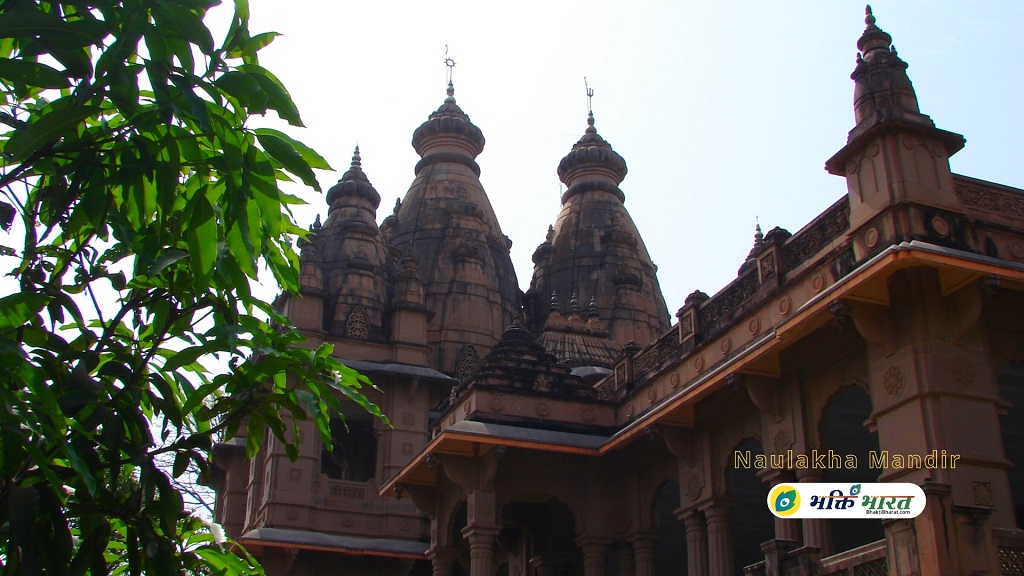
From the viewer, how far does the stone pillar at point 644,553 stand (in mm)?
17406

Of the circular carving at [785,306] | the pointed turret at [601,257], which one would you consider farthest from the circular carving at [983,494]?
the pointed turret at [601,257]

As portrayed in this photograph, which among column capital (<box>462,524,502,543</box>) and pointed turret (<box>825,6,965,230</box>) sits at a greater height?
pointed turret (<box>825,6,965,230</box>)

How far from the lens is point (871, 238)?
12.1 meters

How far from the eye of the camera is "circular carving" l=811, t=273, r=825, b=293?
517 inches

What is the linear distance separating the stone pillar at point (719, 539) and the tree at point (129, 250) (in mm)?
11343

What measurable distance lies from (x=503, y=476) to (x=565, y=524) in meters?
2.61

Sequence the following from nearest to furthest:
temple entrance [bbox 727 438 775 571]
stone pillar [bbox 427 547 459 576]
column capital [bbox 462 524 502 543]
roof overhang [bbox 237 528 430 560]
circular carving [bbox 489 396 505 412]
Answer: temple entrance [bbox 727 438 775 571]
column capital [bbox 462 524 502 543]
circular carving [bbox 489 396 505 412]
stone pillar [bbox 427 547 459 576]
roof overhang [bbox 237 528 430 560]

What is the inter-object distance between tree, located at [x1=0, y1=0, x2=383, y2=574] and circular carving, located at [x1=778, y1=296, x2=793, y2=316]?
989cm

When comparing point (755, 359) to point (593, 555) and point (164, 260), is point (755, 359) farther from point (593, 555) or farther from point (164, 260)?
point (164, 260)

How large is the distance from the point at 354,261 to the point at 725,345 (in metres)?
16.6

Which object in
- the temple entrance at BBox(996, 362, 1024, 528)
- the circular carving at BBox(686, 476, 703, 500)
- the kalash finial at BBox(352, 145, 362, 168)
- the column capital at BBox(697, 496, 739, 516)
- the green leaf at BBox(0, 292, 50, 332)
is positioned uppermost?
the kalash finial at BBox(352, 145, 362, 168)

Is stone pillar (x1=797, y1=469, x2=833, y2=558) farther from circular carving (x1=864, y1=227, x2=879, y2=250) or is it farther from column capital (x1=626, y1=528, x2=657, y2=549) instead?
column capital (x1=626, y1=528, x2=657, y2=549)

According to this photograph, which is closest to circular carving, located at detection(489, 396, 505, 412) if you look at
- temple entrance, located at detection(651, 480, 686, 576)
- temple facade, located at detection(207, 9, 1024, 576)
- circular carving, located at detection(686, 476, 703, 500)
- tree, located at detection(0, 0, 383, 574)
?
temple facade, located at detection(207, 9, 1024, 576)

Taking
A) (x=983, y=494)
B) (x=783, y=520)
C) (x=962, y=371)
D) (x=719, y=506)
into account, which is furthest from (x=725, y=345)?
(x=983, y=494)
